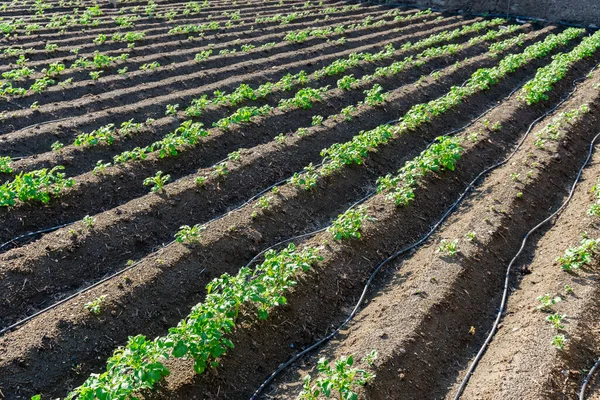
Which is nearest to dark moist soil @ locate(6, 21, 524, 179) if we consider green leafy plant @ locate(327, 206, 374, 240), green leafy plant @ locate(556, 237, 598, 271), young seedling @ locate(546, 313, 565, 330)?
green leafy plant @ locate(327, 206, 374, 240)

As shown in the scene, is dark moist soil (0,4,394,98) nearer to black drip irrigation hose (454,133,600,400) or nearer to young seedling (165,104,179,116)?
young seedling (165,104,179,116)

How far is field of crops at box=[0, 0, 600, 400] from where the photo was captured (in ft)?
17.7

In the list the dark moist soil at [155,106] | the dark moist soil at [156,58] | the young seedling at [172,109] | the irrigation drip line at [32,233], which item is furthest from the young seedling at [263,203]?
the dark moist soil at [156,58]

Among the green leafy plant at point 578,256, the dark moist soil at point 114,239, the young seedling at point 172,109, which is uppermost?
the young seedling at point 172,109

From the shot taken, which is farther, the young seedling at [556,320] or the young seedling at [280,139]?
the young seedling at [280,139]

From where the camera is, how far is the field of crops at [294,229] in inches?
213

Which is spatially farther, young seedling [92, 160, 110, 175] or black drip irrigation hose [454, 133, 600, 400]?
young seedling [92, 160, 110, 175]

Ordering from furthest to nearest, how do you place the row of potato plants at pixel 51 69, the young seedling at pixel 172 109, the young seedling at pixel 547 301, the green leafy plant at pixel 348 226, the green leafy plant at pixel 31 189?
1. the row of potato plants at pixel 51 69
2. the young seedling at pixel 172 109
3. the green leafy plant at pixel 31 189
4. the green leafy plant at pixel 348 226
5. the young seedling at pixel 547 301

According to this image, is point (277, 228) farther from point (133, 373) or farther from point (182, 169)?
point (133, 373)

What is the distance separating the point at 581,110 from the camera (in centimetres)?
1125

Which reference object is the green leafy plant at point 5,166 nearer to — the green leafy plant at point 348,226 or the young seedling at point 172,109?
the young seedling at point 172,109

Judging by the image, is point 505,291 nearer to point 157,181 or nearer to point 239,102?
point 157,181

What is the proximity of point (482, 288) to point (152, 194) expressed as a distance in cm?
470

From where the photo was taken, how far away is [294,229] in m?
7.88
